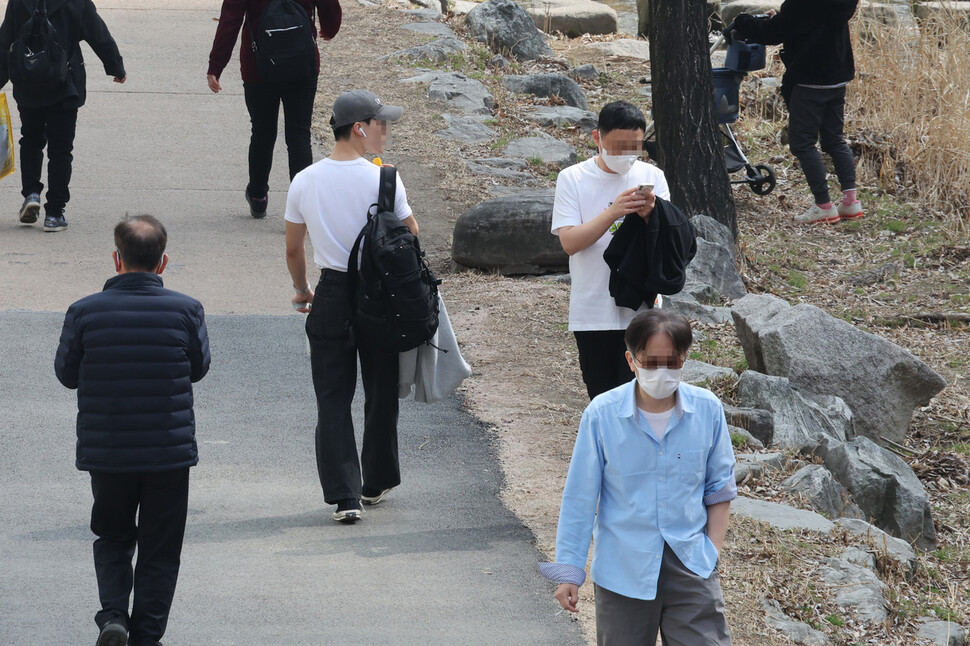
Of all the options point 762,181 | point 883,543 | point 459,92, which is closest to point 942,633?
point 883,543

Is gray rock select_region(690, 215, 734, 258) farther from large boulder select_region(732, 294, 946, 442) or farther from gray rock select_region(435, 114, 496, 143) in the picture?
gray rock select_region(435, 114, 496, 143)

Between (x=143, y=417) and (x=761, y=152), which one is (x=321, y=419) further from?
(x=761, y=152)

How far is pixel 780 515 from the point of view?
5.24 metres

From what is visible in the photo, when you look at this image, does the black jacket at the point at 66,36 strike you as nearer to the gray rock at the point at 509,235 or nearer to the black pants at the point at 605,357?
the gray rock at the point at 509,235

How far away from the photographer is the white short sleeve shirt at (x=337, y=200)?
4.77 meters

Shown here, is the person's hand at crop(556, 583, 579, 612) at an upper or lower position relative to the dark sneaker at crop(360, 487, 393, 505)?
upper

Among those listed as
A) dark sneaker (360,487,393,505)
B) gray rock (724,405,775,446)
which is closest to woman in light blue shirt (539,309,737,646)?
dark sneaker (360,487,393,505)

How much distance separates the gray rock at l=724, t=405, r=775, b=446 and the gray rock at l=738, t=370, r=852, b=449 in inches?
1.6

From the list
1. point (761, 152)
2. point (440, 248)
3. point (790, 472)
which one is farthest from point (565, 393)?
point (761, 152)

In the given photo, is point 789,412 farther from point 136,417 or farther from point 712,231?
point 136,417

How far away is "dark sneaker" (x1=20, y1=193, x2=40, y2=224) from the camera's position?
8.97 metres

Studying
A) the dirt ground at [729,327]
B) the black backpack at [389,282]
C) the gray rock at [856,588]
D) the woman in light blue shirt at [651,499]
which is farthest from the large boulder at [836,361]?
the woman in light blue shirt at [651,499]

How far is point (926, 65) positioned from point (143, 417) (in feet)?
33.7

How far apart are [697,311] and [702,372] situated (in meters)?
1.32
